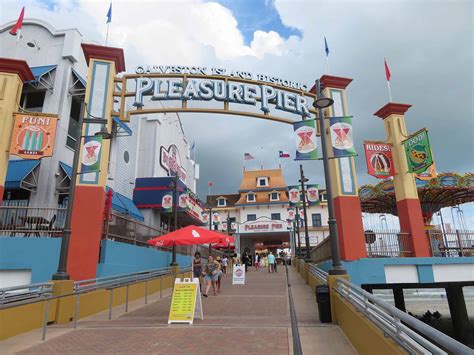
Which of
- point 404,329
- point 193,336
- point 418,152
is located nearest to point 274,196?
point 418,152

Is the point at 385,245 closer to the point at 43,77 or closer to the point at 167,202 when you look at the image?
the point at 167,202

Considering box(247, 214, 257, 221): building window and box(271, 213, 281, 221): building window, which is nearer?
box(271, 213, 281, 221): building window

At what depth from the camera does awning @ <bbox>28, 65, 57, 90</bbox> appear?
18.6m

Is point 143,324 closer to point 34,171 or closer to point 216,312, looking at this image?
point 216,312

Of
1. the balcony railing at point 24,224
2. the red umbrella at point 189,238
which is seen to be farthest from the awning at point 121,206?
the red umbrella at point 189,238

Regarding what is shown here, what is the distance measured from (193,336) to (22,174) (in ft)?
44.7

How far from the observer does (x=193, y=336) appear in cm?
758

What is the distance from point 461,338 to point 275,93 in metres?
20.0

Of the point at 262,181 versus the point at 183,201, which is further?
the point at 262,181

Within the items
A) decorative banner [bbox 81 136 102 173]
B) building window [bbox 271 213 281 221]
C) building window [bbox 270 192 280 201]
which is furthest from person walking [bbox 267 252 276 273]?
building window [bbox 270 192 280 201]

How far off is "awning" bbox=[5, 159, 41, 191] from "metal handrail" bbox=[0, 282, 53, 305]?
8.88 metres

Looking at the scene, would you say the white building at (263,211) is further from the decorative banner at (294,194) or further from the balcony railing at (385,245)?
the balcony railing at (385,245)

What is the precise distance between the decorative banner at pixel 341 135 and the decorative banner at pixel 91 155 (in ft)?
29.1

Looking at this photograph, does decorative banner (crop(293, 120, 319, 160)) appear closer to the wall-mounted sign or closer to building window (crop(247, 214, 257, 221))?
the wall-mounted sign
